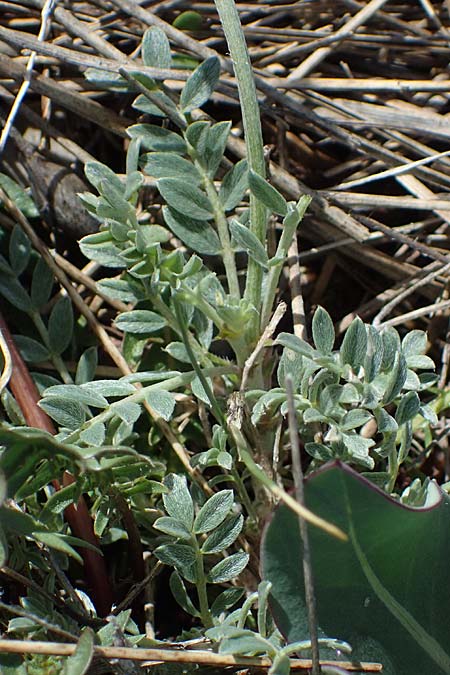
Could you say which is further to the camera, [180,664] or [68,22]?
[68,22]

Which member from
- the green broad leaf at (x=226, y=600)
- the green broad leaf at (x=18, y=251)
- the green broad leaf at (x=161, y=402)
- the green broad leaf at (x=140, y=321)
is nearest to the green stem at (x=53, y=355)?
the green broad leaf at (x=18, y=251)

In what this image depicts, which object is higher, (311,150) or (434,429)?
(311,150)

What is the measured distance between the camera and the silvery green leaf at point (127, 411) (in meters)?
1.20

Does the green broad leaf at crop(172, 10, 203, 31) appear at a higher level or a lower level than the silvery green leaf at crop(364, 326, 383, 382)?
higher

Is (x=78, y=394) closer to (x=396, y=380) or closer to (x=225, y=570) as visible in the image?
(x=225, y=570)

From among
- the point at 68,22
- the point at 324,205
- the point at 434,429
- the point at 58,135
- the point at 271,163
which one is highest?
the point at 68,22

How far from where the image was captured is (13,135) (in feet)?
6.08

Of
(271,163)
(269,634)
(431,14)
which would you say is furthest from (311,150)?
(269,634)

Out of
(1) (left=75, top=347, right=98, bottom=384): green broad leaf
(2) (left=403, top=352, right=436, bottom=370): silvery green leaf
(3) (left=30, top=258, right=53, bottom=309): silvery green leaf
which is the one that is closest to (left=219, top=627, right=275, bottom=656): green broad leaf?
(2) (left=403, top=352, right=436, bottom=370): silvery green leaf

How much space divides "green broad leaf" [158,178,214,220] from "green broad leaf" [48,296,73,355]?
35cm

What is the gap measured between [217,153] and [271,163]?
0.40m

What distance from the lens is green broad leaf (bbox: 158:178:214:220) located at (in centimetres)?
137

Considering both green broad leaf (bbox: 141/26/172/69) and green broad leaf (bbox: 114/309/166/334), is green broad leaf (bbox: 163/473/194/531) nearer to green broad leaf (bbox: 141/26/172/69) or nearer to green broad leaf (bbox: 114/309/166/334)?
green broad leaf (bbox: 114/309/166/334)

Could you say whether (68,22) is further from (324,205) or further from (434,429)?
(434,429)
